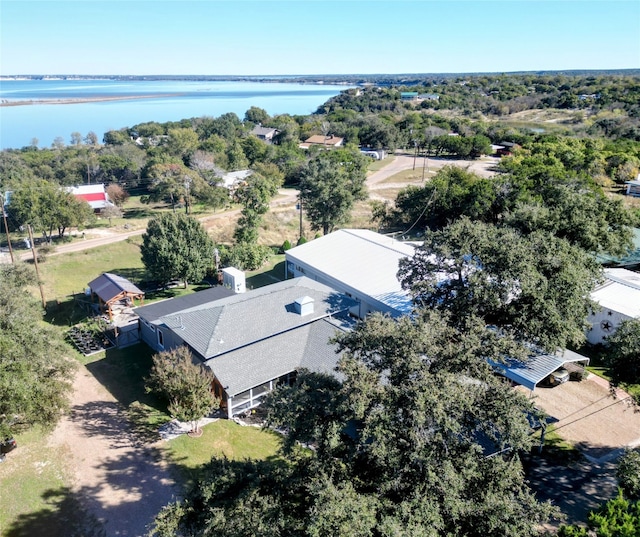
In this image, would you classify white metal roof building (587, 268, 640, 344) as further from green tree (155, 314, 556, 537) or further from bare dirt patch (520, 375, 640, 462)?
green tree (155, 314, 556, 537)

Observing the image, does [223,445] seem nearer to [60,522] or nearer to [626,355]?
[60,522]

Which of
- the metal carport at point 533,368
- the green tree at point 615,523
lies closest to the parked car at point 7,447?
the green tree at point 615,523

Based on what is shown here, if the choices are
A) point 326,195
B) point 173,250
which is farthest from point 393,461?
point 326,195

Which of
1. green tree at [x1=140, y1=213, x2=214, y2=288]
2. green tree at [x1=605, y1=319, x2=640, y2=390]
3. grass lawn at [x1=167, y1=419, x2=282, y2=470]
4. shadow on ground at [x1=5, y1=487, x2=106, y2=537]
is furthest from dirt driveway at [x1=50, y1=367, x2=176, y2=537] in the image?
green tree at [x1=605, y1=319, x2=640, y2=390]

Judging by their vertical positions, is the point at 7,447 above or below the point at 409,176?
below

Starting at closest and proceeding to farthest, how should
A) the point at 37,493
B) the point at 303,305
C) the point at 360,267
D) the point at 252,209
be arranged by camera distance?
the point at 37,493
the point at 303,305
the point at 360,267
the point at 252,209
